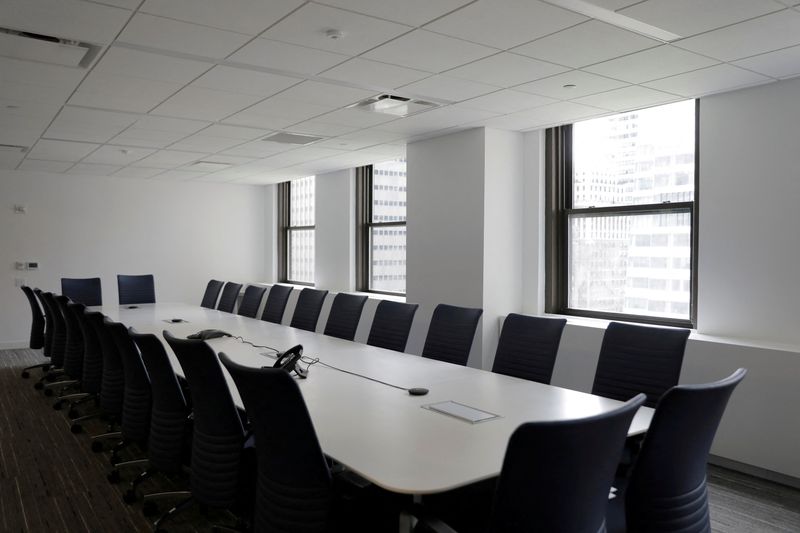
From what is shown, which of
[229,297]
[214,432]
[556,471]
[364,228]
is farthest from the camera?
[364,228]

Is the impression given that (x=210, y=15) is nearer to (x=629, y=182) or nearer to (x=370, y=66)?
(x=370, y=66)

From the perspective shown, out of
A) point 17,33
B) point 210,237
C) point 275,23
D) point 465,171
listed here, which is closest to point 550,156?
point 465,171

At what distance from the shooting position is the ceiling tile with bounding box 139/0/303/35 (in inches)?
121

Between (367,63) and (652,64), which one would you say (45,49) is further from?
(652,64)

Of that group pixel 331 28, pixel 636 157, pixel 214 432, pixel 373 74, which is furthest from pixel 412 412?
pixel 636 157

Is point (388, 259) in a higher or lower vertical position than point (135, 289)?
higher

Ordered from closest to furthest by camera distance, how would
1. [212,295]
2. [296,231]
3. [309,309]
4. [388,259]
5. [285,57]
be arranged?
[285,57], [309,309], [212,295], [388,259], [296,231]

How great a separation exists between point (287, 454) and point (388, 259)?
6.74 m

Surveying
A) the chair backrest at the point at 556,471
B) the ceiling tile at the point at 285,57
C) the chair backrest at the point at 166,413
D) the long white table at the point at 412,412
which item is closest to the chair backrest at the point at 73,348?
the long white table at the point at 412,412

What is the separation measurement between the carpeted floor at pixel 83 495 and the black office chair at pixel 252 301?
225 cm

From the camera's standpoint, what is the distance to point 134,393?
3771mm

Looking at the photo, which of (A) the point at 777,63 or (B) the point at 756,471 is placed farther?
(B) the point at 756,471

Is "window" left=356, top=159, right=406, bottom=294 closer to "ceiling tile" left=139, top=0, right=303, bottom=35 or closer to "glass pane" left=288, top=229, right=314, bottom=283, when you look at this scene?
"glass pane" left=288, top=229, right=314, bottom=283

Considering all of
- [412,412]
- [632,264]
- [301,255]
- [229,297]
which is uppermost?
[301,255]
